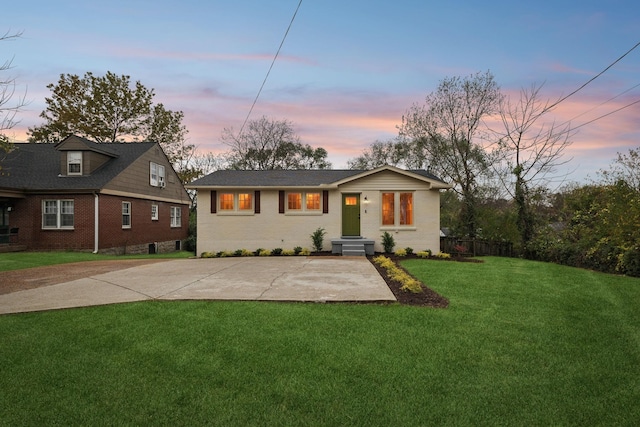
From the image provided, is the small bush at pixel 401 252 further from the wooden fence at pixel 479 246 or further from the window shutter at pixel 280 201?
the window shutter at pixel 280 201

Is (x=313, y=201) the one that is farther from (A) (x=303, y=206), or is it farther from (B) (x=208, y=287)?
(B) (x=208, y=287)

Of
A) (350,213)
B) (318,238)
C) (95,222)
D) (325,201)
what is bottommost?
(318,238)

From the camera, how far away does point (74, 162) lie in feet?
60.7

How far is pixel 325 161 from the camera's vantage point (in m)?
37.9

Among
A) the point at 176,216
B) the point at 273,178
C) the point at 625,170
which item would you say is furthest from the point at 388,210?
the point at 176,216

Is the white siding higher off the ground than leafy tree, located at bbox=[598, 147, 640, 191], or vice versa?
leafy tree, located at bbox=[598, 147, 640, 191]

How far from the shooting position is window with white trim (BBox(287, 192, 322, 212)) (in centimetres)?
1512

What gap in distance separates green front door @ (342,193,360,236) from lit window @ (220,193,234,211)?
517cm

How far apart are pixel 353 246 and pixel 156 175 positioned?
15.9m

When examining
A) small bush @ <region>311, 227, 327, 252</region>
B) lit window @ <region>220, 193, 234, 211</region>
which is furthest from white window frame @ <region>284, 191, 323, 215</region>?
lit window @ <region>220, 193, 234, 211</region>

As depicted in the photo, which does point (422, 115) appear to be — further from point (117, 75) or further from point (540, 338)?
point (117, 75)

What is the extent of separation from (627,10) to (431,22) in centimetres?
632

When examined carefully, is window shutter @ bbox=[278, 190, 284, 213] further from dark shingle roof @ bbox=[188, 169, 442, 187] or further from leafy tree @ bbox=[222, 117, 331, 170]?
leafy tree @ bbox=[222, 117, 331, 170]

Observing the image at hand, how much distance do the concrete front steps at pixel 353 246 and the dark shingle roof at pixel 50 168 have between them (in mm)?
12846
